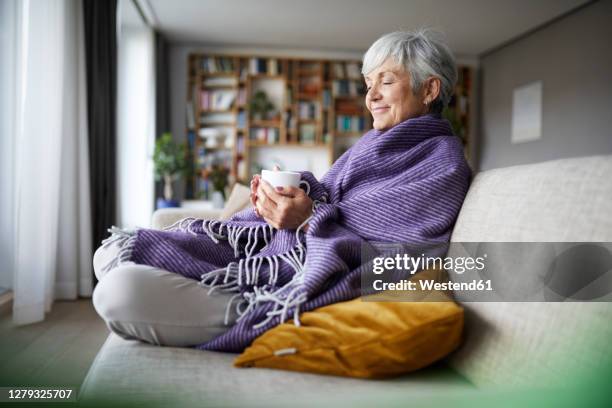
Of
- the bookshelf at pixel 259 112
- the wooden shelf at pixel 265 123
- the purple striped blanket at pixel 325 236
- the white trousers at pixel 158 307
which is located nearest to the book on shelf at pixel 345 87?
the bookshelf at pixel 259 112

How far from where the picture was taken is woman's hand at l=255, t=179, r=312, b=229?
1293 mm

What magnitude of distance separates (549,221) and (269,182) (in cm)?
65

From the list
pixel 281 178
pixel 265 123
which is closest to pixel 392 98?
pixel 281 178

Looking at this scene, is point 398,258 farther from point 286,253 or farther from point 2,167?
point 2,167

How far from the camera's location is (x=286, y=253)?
1.28 m

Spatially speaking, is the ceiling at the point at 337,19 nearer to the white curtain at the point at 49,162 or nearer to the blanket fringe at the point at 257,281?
the white curtain at the point at 49,162

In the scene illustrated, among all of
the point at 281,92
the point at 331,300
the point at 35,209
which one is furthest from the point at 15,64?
the point at 281,92

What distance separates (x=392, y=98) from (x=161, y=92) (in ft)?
17.6

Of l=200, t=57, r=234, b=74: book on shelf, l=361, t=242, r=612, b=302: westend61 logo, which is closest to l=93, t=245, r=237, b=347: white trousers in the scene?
l=361, t=242, r=612, b=302: westend61 logo

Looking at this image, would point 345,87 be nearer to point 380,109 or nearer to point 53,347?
point 53,347

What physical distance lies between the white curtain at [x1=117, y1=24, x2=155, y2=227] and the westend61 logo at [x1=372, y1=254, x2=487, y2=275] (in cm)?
443

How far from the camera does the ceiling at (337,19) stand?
17.7 feet

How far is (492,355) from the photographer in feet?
3.19

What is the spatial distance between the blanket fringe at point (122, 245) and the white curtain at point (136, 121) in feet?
13.4
